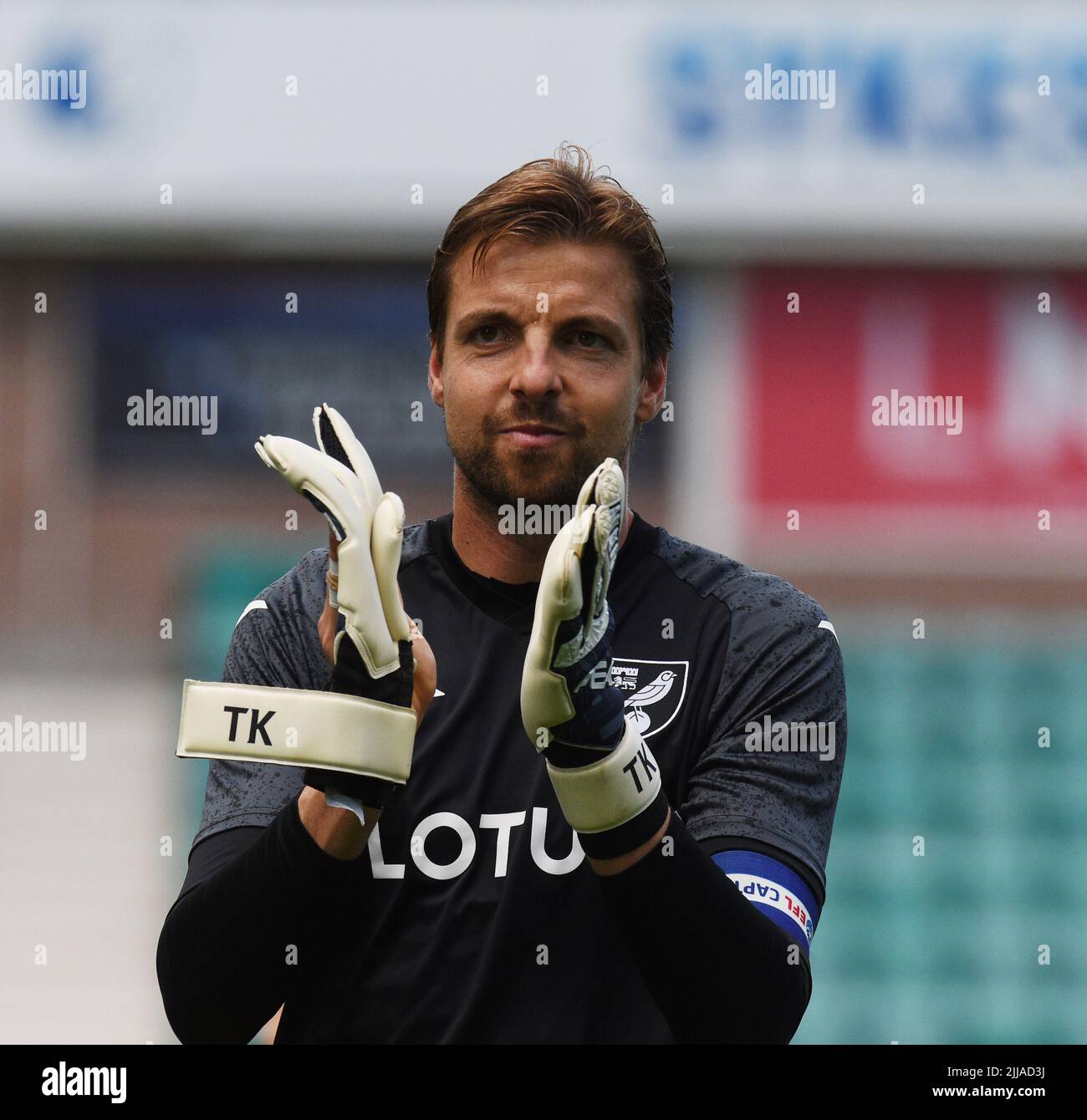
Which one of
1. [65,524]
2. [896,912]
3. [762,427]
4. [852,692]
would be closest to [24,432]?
[65,524]

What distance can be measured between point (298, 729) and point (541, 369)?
0.71 m

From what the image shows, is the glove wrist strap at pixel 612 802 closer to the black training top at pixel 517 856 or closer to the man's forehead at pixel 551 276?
the black training top at pixel 517 856

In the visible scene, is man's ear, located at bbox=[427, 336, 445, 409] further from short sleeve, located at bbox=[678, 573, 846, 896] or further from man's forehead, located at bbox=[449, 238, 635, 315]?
short sleeve, located at bbox=[678, 573, 846, 896]

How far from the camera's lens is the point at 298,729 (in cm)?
220

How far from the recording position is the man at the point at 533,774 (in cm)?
225

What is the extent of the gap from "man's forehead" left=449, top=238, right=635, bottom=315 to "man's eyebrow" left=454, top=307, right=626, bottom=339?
21 mm

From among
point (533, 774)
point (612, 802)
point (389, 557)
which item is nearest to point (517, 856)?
point (533, 774)

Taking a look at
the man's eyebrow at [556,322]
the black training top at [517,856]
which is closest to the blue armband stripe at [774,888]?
the black training top at [517,856]

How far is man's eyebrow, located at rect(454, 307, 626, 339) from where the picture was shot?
2.62 meters

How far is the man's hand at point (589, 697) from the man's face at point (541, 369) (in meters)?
0.38

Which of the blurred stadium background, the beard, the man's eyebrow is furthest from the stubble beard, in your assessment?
the blurred stadium background

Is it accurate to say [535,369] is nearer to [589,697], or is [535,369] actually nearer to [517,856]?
[589,697]

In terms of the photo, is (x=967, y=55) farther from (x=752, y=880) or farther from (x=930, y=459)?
(x=752, y=880)
